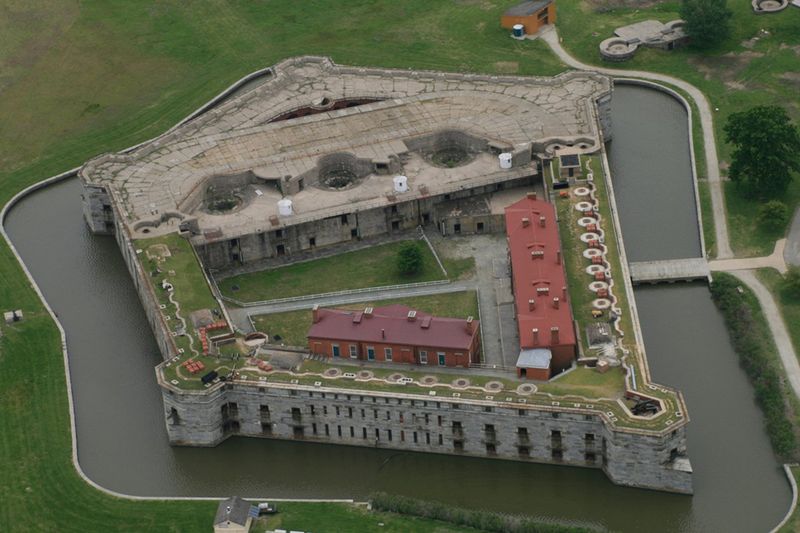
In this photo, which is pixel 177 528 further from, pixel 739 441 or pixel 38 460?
pixel 739 441

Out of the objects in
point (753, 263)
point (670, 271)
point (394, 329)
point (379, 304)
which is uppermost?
point (394, 329)

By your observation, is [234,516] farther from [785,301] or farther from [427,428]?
[785,301]

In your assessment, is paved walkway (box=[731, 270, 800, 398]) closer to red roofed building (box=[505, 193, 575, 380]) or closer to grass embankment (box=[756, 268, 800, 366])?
grass embankment (box=[756, 268, 800, 366])

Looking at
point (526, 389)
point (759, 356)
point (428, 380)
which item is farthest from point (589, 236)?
point (428, 380)

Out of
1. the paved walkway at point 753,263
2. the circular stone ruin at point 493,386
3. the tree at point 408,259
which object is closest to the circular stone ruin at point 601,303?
the circular stone ruin at point 493,386

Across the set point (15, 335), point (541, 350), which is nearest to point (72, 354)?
point (15, 335)
